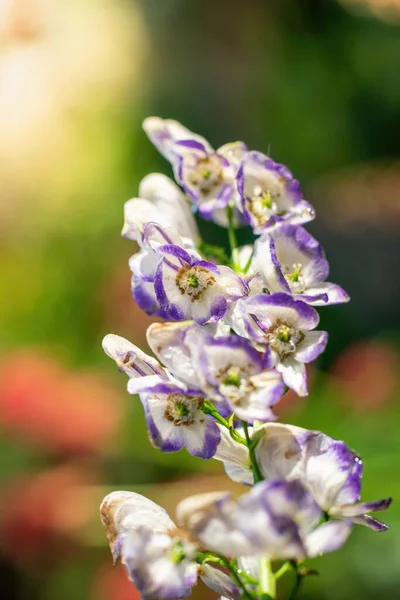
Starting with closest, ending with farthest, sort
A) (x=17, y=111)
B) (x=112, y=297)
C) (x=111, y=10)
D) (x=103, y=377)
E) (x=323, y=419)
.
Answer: (x=323, y=419)
(x=103, y=377)
(x=112, y=297)
(x=17, y=111)
(x=111, y=10)

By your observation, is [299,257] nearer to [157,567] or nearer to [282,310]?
[282,310]

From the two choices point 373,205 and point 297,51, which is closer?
point 373,205

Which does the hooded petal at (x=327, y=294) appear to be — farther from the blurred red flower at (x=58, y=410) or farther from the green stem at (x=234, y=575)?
the blurred red flower at (x=58, y=410)

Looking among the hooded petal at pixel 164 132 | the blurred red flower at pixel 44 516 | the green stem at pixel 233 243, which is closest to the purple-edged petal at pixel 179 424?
the green stem at pixel 233 243

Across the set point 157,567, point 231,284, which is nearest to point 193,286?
point 231,284

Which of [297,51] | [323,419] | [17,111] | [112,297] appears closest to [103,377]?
[112,297]

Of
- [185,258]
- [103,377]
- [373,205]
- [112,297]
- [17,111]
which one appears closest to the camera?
[185,258]

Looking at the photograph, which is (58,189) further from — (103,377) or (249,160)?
(249,160)
